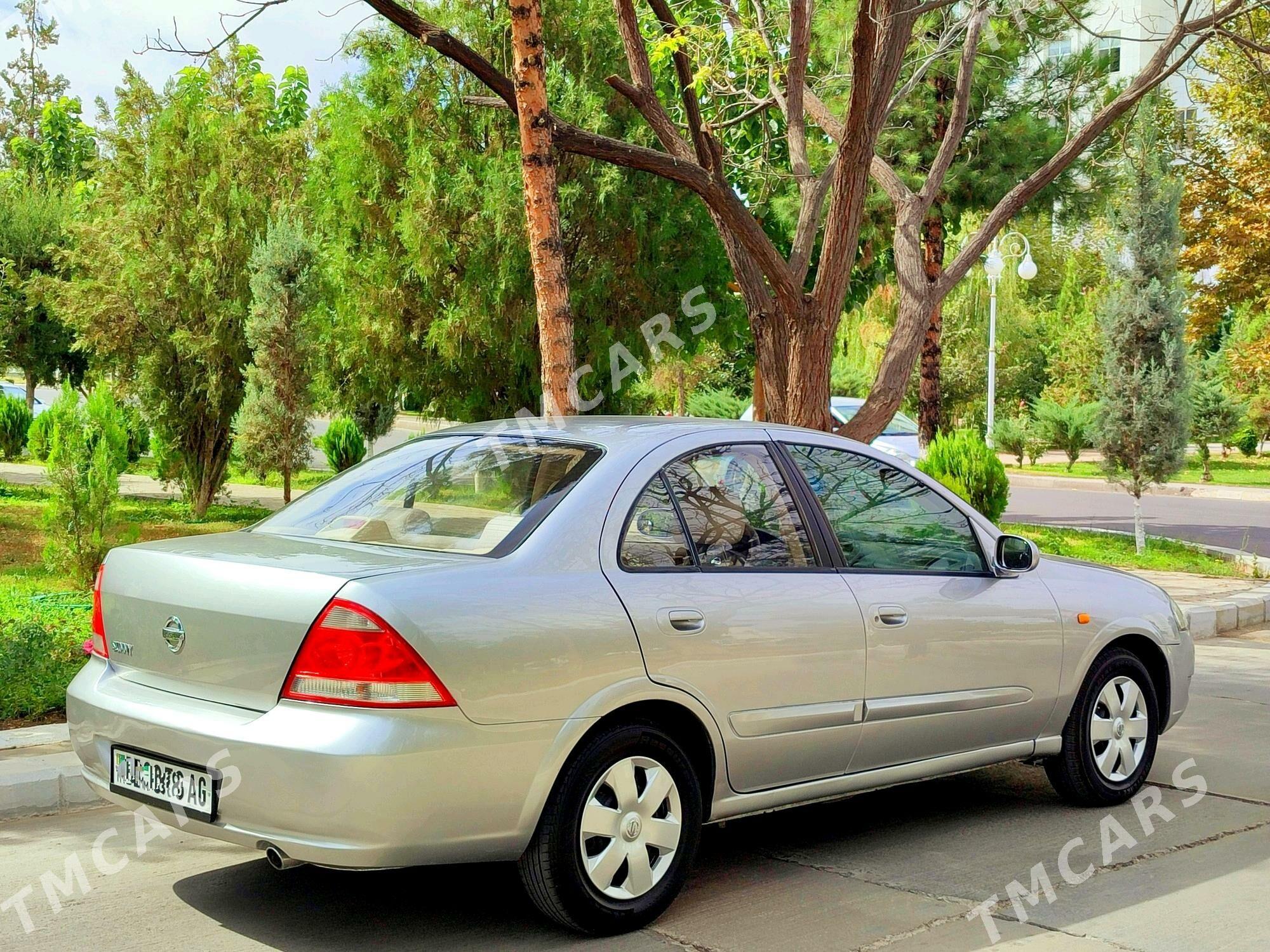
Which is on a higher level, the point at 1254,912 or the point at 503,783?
the point at 503,783

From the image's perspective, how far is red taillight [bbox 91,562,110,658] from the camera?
169 inches

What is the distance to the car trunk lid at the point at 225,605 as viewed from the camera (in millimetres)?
3709

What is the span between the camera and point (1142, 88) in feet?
35.3

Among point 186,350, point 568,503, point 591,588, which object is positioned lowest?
point 591,588

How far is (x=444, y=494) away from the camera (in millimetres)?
4535

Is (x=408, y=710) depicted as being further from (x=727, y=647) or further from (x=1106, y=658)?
(x=1106, y=658)

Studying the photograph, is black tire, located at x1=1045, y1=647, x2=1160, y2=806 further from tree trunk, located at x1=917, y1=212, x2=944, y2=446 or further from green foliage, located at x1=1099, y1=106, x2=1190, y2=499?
tree trunk, located at x1=917, y1=212, x2=944, y2=446

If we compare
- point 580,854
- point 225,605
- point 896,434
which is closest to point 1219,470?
point 896,434

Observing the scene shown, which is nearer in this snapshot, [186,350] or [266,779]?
[266,779]

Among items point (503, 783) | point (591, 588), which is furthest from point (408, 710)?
point (591, 588)

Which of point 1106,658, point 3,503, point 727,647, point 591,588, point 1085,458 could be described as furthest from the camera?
point 1085,458

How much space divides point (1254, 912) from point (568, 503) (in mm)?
2609

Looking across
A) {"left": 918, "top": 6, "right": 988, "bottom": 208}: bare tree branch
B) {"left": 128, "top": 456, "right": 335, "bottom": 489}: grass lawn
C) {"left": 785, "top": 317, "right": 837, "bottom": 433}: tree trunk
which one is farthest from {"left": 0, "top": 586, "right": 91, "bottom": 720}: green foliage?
{"left": 128, "top": 456, "right": 335, "bottom": 489}: grass lawn

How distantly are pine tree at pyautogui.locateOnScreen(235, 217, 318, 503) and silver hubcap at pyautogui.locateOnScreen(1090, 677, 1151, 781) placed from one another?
40.0 ft
